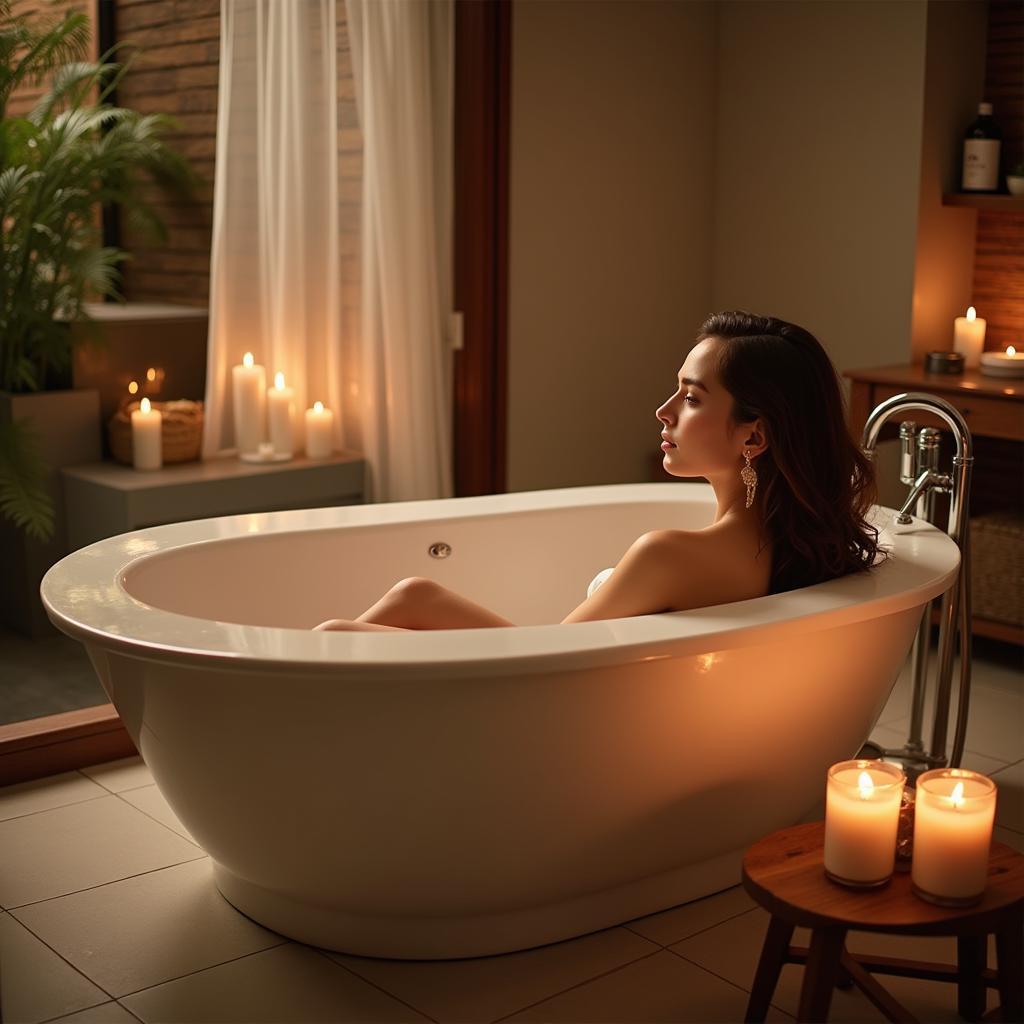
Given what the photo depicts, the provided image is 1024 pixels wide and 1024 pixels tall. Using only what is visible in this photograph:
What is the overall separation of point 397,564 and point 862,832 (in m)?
1.26

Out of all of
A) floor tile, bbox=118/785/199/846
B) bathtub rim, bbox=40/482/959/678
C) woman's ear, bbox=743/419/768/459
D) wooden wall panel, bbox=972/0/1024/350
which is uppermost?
wooden wall panel, bbox=972/0/1024/350

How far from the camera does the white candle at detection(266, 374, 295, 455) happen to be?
3561 mm

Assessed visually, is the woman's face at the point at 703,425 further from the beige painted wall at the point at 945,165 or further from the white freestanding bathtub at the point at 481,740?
the beige painted wall at the point at 945,165

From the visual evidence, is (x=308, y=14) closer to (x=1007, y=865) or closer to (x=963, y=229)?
(x=963, y=229)

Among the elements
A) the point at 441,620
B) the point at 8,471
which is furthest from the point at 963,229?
the point at 8,471

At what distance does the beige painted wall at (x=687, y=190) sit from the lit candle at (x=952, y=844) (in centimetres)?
226

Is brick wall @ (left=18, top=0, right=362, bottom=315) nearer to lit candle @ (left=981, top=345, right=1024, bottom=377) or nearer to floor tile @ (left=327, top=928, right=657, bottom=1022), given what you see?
lit candle @ (left=981, top=345, right=1024, bottom=377)

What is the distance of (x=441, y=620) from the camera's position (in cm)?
238

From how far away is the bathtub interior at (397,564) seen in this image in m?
2.55

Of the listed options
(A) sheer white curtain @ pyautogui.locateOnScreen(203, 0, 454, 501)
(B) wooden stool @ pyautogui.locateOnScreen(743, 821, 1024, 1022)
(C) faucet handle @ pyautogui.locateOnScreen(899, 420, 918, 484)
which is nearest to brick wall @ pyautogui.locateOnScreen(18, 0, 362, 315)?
(A) sheer white curtain @ pyautogui.locateOnScreen(203, 0, 454, 501)

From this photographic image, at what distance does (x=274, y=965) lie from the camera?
7.03ft

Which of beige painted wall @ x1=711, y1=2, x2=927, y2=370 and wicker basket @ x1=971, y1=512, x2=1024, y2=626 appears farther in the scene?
beige painted wall @ x1=711, y1=2, x2=927, y2=370

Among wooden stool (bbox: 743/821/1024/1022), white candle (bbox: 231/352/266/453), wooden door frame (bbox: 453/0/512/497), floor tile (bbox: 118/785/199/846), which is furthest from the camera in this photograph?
wooden door frame (bbox: 453/0/512/497)

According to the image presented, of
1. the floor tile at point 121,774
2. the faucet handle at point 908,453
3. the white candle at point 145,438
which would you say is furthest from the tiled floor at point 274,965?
the white candle at point 145,438
